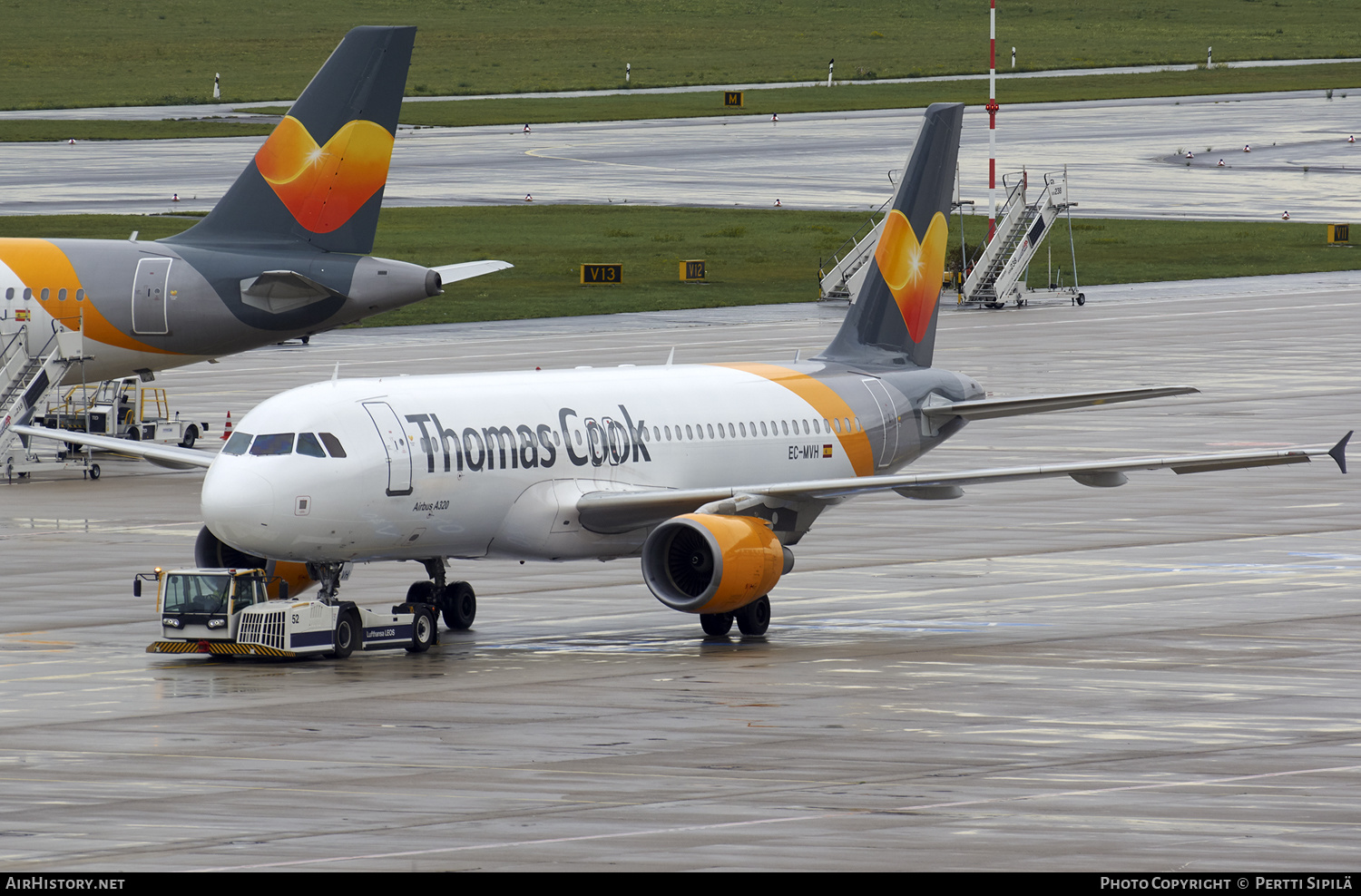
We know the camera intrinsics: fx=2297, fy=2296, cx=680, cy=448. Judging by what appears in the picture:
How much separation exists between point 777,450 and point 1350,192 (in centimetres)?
9119

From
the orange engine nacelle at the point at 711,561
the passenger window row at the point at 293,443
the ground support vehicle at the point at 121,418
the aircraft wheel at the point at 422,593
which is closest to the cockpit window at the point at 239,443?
the passenger window row at the point at 293,443

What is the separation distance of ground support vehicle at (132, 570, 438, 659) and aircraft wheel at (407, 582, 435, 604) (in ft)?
9.00

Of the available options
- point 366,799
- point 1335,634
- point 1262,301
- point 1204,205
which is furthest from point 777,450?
point 1204,205

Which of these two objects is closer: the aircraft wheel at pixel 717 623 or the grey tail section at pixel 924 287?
the aircraft wheel at pixel 717 623

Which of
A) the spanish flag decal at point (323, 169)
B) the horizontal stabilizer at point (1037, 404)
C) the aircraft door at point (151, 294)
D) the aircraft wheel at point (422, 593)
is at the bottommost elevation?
the aircraft wheel at point (422, 593)

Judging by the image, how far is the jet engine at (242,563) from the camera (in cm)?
3334

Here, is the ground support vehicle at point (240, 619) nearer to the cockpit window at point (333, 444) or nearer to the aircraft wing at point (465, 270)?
the cockpit window at point (333, 444)

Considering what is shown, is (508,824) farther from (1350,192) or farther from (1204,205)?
(1350,192)

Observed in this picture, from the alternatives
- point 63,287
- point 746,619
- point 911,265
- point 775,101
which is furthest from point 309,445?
point 775,101

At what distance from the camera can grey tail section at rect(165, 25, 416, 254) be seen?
2132 inches

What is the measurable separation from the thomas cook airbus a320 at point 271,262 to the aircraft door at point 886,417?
1712 centimetres

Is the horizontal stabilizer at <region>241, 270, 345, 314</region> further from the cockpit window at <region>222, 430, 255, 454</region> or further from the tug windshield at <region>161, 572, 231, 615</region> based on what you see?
the tug windshield at <region>161, 572, 231, 615</region>

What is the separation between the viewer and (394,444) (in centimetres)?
3206
